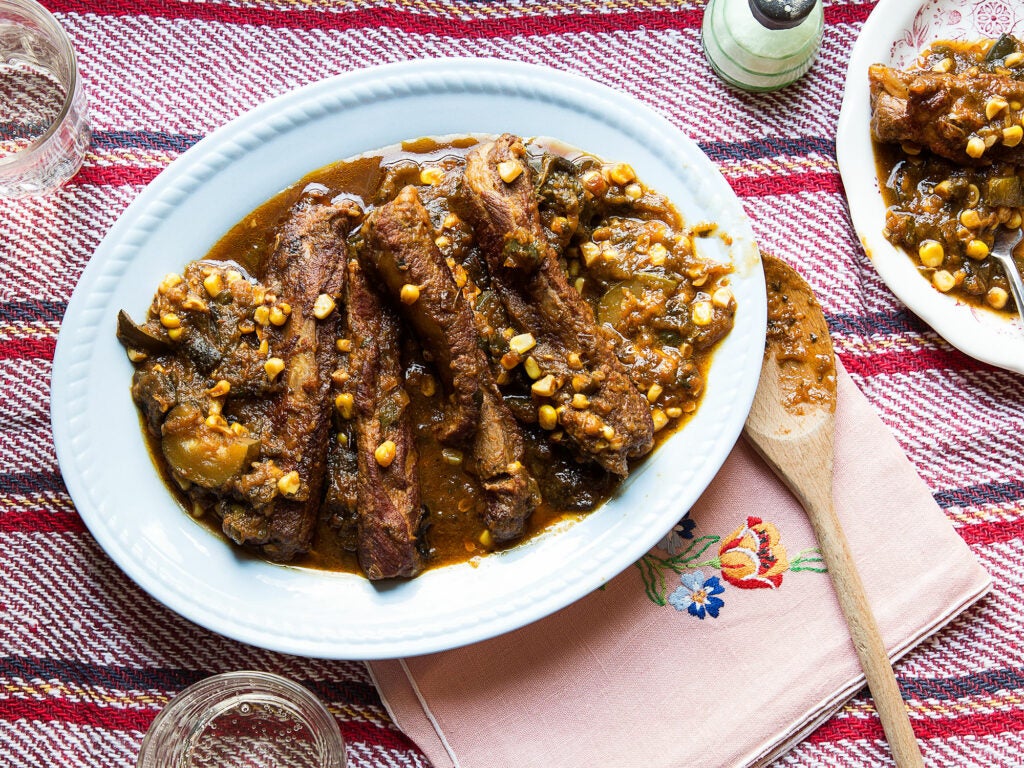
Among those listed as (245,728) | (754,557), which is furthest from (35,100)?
(754,557)

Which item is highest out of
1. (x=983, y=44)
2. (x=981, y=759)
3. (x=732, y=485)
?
(x=983, y=44)

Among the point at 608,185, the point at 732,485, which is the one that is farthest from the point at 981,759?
the point at 608,185

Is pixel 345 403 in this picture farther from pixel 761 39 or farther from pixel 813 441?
pixel 761 39

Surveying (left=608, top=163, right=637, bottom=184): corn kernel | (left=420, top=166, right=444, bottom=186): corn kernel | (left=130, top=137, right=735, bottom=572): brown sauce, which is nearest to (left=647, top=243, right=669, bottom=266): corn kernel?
(left=130, top=137, right=735, bottom=572): brown sauce

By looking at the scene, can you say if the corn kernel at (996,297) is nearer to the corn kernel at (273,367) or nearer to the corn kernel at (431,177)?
the corn kernel at (431,177)

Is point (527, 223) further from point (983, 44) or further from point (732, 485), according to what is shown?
point (983, 44)

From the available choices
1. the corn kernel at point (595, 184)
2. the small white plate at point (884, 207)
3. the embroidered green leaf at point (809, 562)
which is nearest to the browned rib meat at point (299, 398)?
the corn kernel at point (595, 184)
